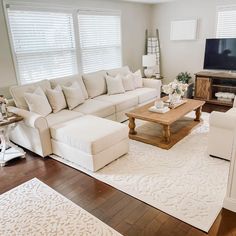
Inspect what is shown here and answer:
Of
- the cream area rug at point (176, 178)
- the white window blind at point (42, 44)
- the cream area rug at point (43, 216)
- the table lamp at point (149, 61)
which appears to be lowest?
the cream area rug at point (43, 216)

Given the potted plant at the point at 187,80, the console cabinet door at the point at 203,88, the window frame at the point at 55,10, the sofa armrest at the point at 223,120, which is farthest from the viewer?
the potted plant at the point at 187,80

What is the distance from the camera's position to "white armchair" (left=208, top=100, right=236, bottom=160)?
112 inches

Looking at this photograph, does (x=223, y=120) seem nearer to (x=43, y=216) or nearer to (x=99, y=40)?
(x=43, y=216)

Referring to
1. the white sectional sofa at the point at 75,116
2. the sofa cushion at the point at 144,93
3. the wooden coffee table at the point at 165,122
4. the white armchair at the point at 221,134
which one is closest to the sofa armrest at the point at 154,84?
the sofa cushion at the point at 144,93

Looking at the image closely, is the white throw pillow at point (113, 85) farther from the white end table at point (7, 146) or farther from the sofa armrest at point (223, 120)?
the sofa armrest at point (223, 120)

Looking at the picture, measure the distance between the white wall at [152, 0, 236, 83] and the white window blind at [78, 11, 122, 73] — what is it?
1.37 metres

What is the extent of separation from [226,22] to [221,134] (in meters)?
3.58

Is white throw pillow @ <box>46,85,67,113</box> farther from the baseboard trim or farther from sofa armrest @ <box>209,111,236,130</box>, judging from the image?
the baseboard trim

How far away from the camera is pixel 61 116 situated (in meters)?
3.67

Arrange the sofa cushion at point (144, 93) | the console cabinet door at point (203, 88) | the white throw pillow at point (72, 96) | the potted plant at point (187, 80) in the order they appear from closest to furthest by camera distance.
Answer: the white throw pillow at point (72, 96) → the sofa cushion at point (144, 93) → the console cabinet door at point (203, 88) → the potted plant at point (187, 80)

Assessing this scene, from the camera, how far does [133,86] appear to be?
17.0ft

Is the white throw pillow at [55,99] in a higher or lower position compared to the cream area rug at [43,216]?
higher

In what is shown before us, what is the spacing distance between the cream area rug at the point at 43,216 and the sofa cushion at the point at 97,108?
1565mm

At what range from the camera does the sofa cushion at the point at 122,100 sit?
438 cm
